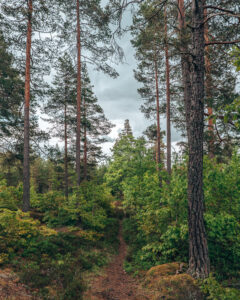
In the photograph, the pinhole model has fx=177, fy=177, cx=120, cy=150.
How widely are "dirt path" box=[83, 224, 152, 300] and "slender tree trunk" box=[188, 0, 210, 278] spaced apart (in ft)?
5.64

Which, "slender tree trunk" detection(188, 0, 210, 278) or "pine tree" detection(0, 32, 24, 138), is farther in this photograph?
"pine tree" detection(0, 32, 24, 138)

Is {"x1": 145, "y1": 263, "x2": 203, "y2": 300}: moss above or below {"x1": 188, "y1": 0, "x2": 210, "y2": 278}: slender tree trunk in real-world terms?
below

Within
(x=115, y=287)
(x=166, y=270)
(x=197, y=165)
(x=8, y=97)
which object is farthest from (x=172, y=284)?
(x=8, y=97)

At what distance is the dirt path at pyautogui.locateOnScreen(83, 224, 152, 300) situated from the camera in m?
5.12

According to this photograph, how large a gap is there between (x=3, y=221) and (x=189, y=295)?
6004mm

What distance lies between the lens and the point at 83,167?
1898 centimetres

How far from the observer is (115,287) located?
5.84 meters

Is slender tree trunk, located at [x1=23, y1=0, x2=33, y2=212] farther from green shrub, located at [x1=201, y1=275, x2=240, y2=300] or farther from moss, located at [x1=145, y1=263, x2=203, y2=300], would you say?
green shrub, located at [x1=201, y1=275, x2=240, y2=300]

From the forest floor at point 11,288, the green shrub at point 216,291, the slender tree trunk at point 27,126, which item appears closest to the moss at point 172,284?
the green shrub at point 216,291

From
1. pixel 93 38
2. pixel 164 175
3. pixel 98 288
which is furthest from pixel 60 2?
pixel 98 288

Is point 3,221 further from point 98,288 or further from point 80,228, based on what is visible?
point 80,228

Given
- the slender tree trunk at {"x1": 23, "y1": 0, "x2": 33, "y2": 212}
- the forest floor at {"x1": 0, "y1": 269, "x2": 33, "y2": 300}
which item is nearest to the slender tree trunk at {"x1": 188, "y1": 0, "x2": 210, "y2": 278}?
the forest floor at {"x1": 0, "y1": 269, "x2": 33, "y2": 300}

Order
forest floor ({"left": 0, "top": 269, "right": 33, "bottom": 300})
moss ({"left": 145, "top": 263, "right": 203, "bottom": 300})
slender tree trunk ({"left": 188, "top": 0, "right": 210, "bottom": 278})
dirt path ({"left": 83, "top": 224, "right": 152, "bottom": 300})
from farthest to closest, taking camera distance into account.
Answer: dirt path ({"left": 83, "top": 224, "right": 152, "bottom": 300})
slender tree trunk ({"left": 188, "top": 0, "right": 210, "bottom": 278})
moss ({"left": 145, "top": 263, "right": 203, "bottom": 300})
forest floor ({"left": 0, "top": 269, "right": 33, "bottom": 300})

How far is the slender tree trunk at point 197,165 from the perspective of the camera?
4.89 meters
